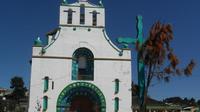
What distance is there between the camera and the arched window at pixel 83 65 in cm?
3659

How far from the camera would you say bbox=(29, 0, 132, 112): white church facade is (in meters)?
35.7

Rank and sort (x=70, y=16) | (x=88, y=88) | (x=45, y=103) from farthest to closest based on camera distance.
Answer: (x=70, y=16) < (x=88, y=88) < (x=45, y=103)

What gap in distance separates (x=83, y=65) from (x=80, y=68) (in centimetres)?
45

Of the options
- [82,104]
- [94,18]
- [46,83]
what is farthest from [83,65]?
[94,18]

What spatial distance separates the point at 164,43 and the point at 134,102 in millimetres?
19855

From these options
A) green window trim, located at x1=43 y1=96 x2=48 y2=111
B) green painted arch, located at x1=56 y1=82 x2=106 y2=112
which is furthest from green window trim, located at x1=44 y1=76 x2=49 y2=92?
green painted arch, located at x1=56 y1=82 x2=106 y2=112

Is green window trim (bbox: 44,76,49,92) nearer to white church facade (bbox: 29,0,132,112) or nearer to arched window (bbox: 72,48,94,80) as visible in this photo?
white church facade (bbox: 29,0,132,112)

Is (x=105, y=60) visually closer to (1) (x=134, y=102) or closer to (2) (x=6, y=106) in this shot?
(1) (x=134, y=102)

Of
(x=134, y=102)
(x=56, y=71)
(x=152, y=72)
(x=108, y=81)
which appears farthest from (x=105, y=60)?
(x=134, y=102)

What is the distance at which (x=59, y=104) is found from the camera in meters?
35.4

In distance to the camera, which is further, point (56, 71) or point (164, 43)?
point (56, 71)

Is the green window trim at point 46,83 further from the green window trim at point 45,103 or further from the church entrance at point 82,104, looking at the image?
the church entrance at point 82,104

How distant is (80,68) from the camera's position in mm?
37438

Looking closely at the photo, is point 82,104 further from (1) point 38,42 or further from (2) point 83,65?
(1) point 38,42
